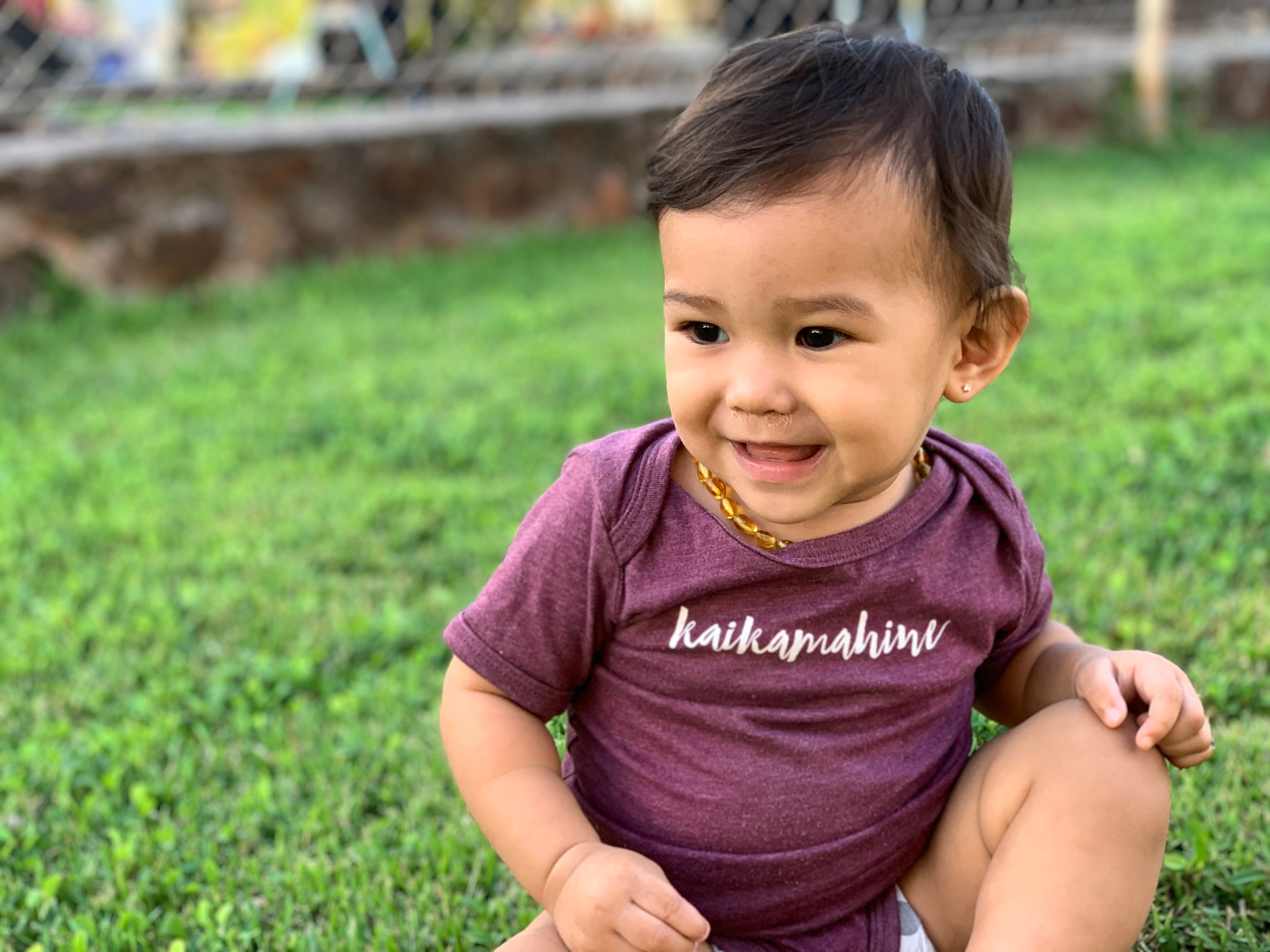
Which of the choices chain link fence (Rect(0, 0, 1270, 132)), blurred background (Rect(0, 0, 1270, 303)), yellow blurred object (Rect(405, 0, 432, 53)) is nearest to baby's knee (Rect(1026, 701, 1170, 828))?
chain link fence (Rect(0, 0, 1270, 132))

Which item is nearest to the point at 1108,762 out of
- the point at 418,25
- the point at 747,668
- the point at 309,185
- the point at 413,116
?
the point at 747,668

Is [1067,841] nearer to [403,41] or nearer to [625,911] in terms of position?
[625,911]

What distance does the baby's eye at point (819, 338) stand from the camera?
1250 millimetres

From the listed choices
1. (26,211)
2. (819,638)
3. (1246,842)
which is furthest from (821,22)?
(26,211)

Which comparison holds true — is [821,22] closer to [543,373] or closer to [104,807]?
[104,807]

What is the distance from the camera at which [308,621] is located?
258 centimetres

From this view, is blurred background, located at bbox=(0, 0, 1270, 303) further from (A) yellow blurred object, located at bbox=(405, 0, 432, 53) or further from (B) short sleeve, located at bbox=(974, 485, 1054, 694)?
(B) short sleeve, located at bbox=(974, 485, 1054, 694)

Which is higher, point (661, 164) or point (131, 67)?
point (661, 164)

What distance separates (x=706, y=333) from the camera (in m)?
1.30

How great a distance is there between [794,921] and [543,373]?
267 centimetres

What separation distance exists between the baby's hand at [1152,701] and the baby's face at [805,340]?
1.09 feet

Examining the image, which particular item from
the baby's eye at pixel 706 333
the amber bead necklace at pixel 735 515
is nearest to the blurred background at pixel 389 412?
the baby's eye at pixel 706 333

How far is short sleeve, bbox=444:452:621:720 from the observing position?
1412 millimetres

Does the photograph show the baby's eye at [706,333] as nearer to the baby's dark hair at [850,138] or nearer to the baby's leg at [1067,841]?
the baby's dark hair at [850,138]
